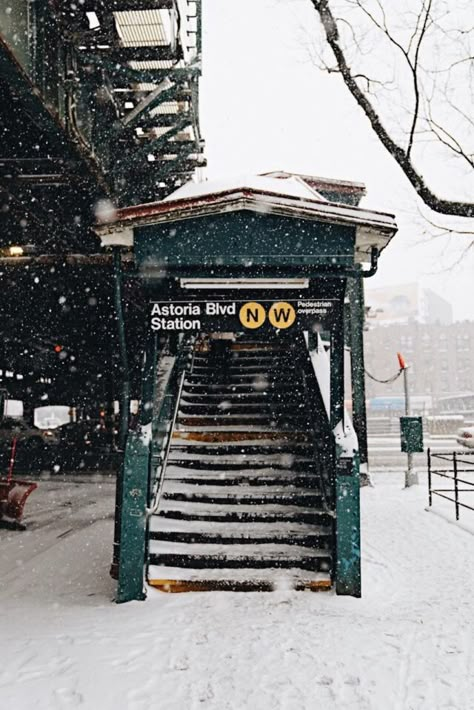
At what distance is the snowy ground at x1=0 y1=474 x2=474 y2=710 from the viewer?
394cm

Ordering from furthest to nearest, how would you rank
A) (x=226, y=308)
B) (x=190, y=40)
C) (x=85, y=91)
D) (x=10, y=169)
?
(x=190, y=40), (x=10, y=169), (x=85, y=91), (x=226, y=308)

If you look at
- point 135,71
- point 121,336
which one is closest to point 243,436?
point 121,336

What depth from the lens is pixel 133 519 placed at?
6195mm

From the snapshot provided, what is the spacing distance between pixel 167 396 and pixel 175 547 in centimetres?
268

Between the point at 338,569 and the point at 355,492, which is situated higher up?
the point at 355,492

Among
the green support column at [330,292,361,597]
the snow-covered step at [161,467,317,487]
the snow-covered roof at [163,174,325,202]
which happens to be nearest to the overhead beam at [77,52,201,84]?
the snow-covered roof at [163,174,325,202]

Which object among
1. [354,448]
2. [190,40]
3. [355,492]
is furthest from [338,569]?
[190,40]

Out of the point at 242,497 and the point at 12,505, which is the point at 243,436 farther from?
the point at 12,505

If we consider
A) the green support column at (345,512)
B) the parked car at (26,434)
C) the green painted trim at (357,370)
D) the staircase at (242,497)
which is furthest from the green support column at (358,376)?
the parked car at (26,434)

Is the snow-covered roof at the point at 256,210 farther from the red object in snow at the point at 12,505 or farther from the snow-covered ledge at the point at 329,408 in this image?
the red object in snow at the point at 12,505

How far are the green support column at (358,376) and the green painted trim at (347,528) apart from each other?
28.6 ft

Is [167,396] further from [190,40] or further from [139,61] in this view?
[190,40]

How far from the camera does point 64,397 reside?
110ft

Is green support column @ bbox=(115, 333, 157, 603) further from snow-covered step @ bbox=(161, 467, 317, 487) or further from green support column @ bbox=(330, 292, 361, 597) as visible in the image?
green support column @ bbox=(330, 292, 361, 597)
